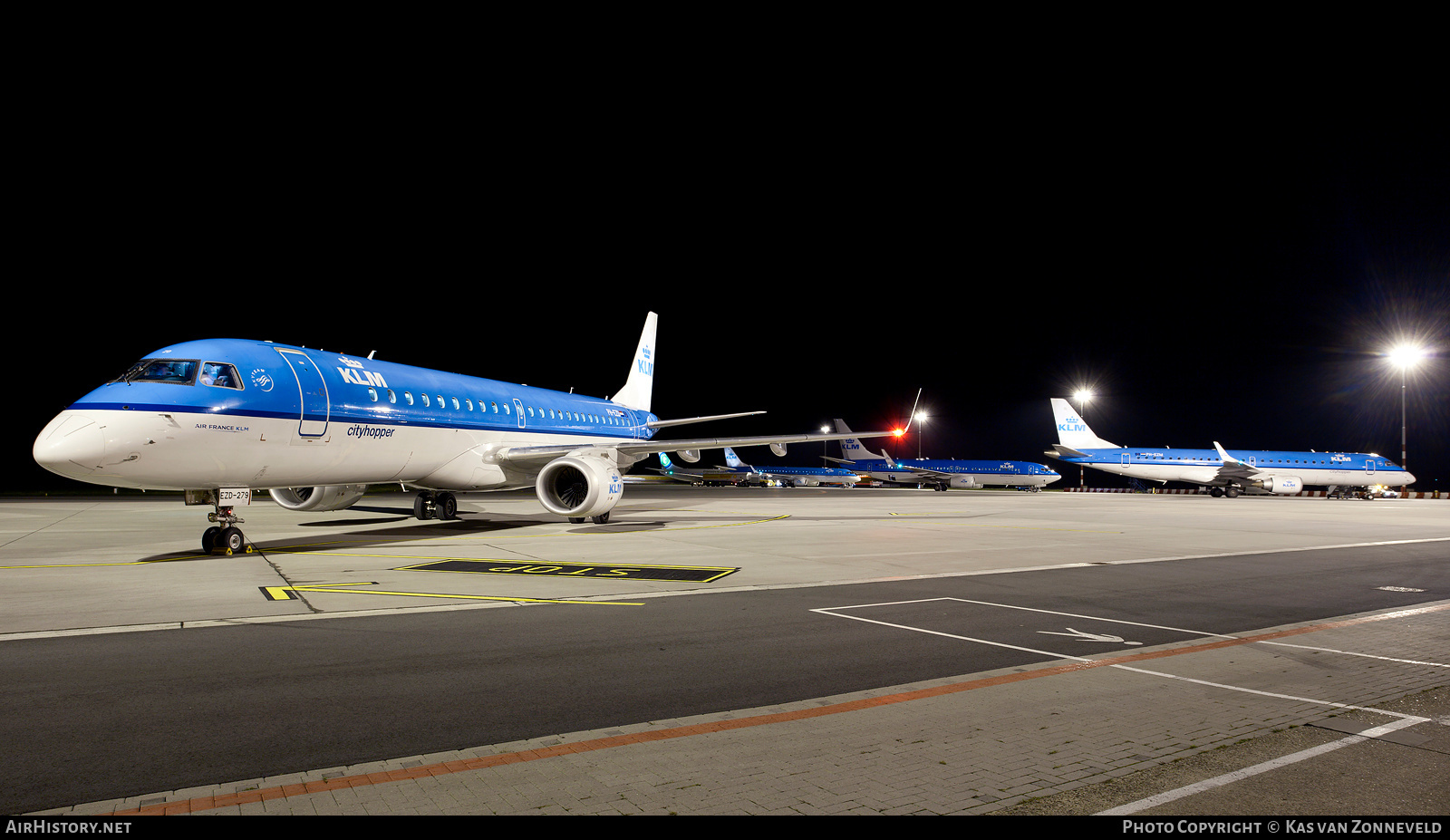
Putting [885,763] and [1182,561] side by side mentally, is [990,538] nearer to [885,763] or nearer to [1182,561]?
[1182,561]

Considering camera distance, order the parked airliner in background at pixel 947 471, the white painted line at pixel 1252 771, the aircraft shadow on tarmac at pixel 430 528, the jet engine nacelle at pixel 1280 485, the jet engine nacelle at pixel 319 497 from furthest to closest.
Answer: the parked airliner in background at pixel 947 471 → the jet engine nacelle at pixel 1280 485 → the jet engine nacelle at pixel 319 497 → the aircraft shadow on tarmac at pixel 430 528 → the white painted line at pixel 1252 771

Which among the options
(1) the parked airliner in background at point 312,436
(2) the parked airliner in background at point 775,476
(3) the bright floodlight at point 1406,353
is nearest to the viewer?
(1) the parked airliner in background at point 312,436

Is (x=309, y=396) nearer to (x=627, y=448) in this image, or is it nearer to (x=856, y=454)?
(x=627, y=448)

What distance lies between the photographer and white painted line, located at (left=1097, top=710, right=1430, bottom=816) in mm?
3982

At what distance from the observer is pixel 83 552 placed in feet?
50.5

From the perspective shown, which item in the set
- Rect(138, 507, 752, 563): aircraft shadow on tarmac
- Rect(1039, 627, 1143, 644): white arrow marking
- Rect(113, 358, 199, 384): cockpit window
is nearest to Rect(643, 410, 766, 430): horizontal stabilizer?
Rect(138, 507, 752, 563): aircraft shadow on tarmac

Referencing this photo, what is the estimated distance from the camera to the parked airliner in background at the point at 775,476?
276 ft

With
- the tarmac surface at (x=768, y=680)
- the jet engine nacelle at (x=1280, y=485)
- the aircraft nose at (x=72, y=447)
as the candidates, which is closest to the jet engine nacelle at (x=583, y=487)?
the tarmac surface at (x=768, y=680)

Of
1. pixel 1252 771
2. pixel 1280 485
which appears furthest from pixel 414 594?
pixel 1280 485

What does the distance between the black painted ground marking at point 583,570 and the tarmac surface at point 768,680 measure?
0.12 metres

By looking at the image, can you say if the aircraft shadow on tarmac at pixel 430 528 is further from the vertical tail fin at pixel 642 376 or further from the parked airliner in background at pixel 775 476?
the parked airliner in background at pixel 775 476

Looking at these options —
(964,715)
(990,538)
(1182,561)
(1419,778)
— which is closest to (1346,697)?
(1419,778)

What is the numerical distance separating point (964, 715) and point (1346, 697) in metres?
3.08

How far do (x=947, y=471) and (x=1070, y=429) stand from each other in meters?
14.1
